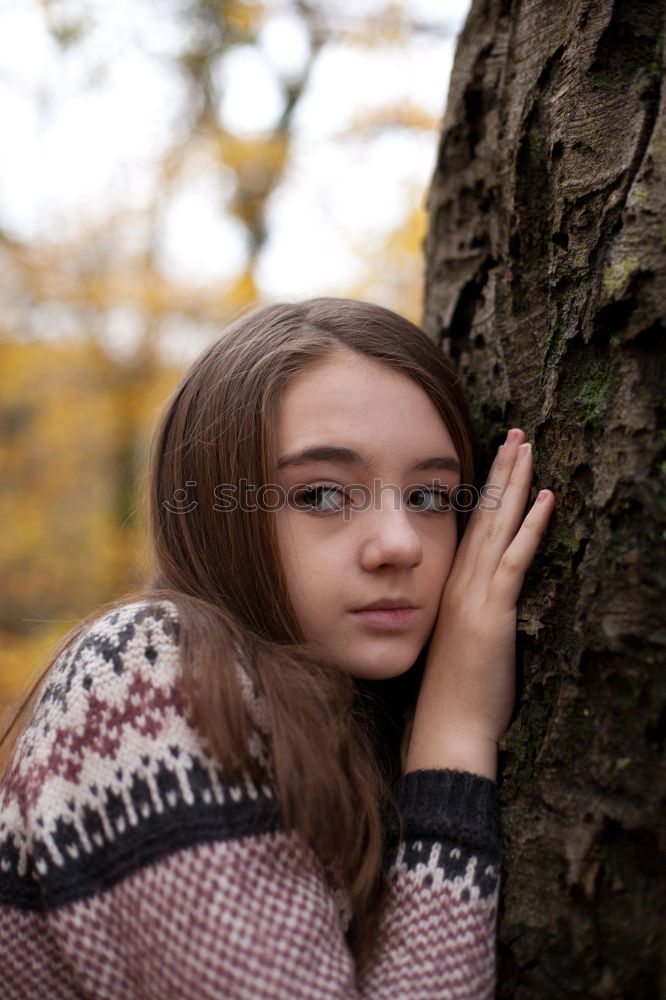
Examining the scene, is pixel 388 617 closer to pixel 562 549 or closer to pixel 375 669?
pixel 375 669

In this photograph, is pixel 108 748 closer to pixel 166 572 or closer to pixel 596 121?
pixel 166 572

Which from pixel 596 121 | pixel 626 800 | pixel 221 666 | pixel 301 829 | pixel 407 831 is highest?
pixel 596 121

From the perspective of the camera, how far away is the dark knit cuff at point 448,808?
55.6 inches

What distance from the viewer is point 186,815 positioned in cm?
125

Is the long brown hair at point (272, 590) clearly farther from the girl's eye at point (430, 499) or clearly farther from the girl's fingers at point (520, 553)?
the girl's fingers at point (520, 553)

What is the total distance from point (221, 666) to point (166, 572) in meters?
0.47

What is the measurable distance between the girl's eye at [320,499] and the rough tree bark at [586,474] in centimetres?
41

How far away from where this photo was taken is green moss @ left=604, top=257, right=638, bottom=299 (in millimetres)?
Result: 1320

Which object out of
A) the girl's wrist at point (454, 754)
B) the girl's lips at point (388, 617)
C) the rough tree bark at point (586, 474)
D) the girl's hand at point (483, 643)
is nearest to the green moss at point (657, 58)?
the rough tree bark at point (586, 474)

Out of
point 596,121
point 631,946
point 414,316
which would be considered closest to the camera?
point 631,946

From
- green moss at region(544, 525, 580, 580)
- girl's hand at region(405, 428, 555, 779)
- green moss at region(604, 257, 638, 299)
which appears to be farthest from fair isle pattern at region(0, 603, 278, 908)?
green moss at region(604, 257, 638, 299)

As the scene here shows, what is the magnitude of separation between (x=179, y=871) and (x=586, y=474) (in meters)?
0.94

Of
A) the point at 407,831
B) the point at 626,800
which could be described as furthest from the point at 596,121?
the point at 407,831

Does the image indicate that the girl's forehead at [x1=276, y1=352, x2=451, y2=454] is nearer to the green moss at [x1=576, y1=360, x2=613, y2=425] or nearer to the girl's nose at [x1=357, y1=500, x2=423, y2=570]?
the girl's nose at [x1=357, y1=500, x2=423, y2=570]
